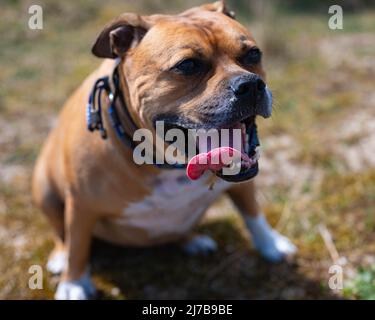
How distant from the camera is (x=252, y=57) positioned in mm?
2336

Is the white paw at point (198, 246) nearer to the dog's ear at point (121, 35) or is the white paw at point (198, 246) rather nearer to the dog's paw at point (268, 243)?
the dog's paw at point (268, 243)

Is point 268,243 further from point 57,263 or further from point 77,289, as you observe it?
point 57,263

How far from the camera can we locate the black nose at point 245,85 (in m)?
2.07

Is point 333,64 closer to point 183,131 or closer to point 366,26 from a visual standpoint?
point 366,26

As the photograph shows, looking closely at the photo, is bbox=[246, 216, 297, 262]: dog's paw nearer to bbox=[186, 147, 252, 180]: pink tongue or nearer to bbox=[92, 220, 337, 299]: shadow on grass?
bbox=[92, 220, 337, 299]: shadow on grass

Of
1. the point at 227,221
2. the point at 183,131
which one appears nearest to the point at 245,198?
the point at 227,221

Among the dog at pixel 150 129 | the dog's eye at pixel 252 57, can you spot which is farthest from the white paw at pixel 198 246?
the dog's eye at pixel 252 57

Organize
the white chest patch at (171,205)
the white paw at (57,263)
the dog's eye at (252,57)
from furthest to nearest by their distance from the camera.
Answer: the white paw at (57,263), the white chest patch at (171,205), the dog's eye at (252,57)

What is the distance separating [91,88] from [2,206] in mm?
1445

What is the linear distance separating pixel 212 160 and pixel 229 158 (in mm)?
69

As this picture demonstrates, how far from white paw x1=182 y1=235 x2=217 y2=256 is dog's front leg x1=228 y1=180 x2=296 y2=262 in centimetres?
27

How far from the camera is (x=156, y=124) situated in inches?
88.0

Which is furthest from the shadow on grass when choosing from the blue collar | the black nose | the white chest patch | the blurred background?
the black nose

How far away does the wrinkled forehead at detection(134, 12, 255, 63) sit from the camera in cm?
220
